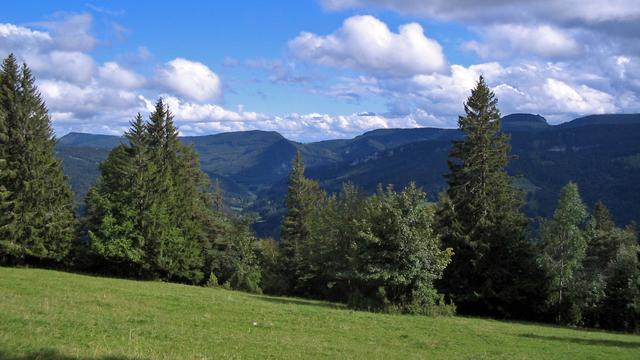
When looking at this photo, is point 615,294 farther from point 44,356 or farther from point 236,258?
point 44,356

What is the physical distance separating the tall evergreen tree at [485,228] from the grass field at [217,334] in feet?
45.5

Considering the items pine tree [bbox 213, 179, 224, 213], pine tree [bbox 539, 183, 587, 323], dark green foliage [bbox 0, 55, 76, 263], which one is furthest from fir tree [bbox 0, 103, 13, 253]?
pine tree [bbox 539, 183, 587, 323]

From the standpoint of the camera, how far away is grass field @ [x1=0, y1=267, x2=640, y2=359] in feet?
46.3

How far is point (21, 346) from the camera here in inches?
481

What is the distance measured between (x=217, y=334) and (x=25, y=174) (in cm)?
3359

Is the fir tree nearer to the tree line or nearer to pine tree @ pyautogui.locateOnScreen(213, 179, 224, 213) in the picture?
the tree line

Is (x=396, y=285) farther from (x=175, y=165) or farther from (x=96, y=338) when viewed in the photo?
(x=175, y=165)

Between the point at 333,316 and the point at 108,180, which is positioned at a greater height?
the point at 108,180

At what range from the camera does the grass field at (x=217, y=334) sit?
14.1 m

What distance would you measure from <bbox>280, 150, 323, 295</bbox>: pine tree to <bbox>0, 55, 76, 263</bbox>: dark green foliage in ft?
81.6

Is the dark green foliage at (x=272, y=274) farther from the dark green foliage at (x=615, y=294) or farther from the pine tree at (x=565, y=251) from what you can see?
the dark green foliage at (x=615, y=294)

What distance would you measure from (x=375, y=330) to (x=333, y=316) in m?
3.63

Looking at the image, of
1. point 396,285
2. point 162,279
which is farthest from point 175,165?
point 396,285

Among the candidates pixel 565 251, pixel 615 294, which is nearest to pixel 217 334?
pixel 565 251
